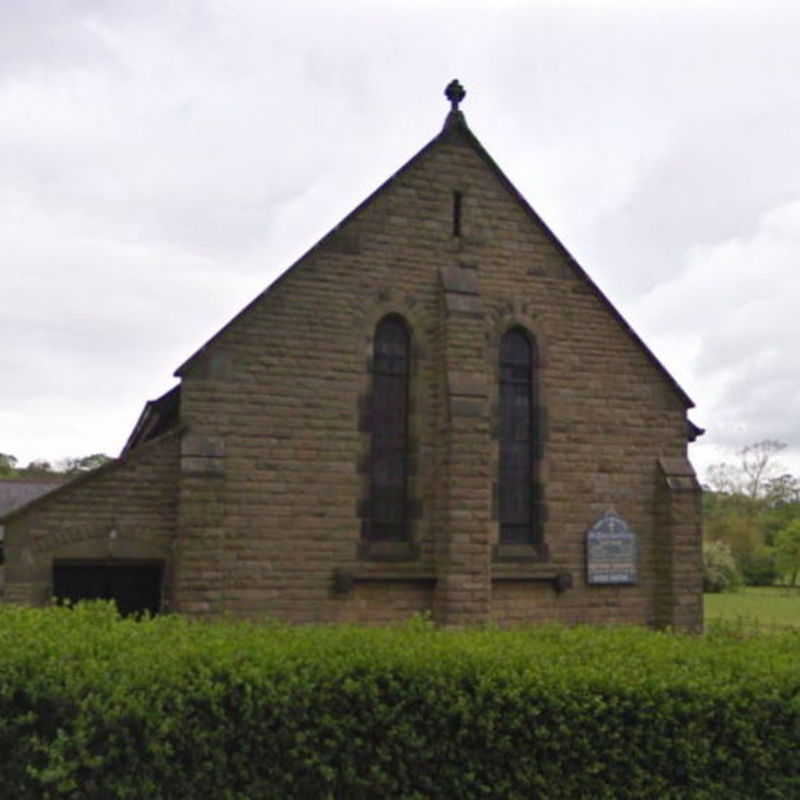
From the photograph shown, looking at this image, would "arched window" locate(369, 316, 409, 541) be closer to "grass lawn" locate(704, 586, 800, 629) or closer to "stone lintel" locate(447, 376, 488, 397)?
"stone lintel" locate(447, 376, 488, 397)

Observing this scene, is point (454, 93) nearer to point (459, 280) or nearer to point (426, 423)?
point (459, 280)

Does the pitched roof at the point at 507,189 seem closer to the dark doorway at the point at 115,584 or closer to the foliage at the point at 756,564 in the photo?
the dark doorway at the point at 115,584

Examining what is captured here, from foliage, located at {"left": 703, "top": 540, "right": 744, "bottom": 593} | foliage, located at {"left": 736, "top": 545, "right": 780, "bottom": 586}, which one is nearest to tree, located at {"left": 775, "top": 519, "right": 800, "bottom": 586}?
foliage, located at {"left": 736, "top": 545, "right": 780, "bottom": 586}

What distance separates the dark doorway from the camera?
13914mm

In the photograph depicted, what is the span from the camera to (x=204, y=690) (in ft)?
21.3

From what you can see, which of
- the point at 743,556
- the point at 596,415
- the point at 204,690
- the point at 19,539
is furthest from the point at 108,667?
the point at 743,556

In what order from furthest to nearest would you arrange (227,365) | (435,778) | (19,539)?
1. (227,365)
2. (19,539)
3. (435,778)

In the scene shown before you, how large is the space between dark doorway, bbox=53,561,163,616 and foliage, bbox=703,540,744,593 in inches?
1907

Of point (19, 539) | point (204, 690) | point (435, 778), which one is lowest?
point (435, 778)

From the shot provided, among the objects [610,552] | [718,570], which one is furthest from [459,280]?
[718,570]

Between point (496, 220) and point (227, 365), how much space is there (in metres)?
5.04

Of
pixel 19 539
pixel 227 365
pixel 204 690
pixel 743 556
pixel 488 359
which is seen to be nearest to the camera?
pixel 204 690

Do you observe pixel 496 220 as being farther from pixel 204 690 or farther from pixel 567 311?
pixel 204 690

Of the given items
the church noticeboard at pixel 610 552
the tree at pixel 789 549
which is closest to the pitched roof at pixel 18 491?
the church noticeboard at pixel 610 552
